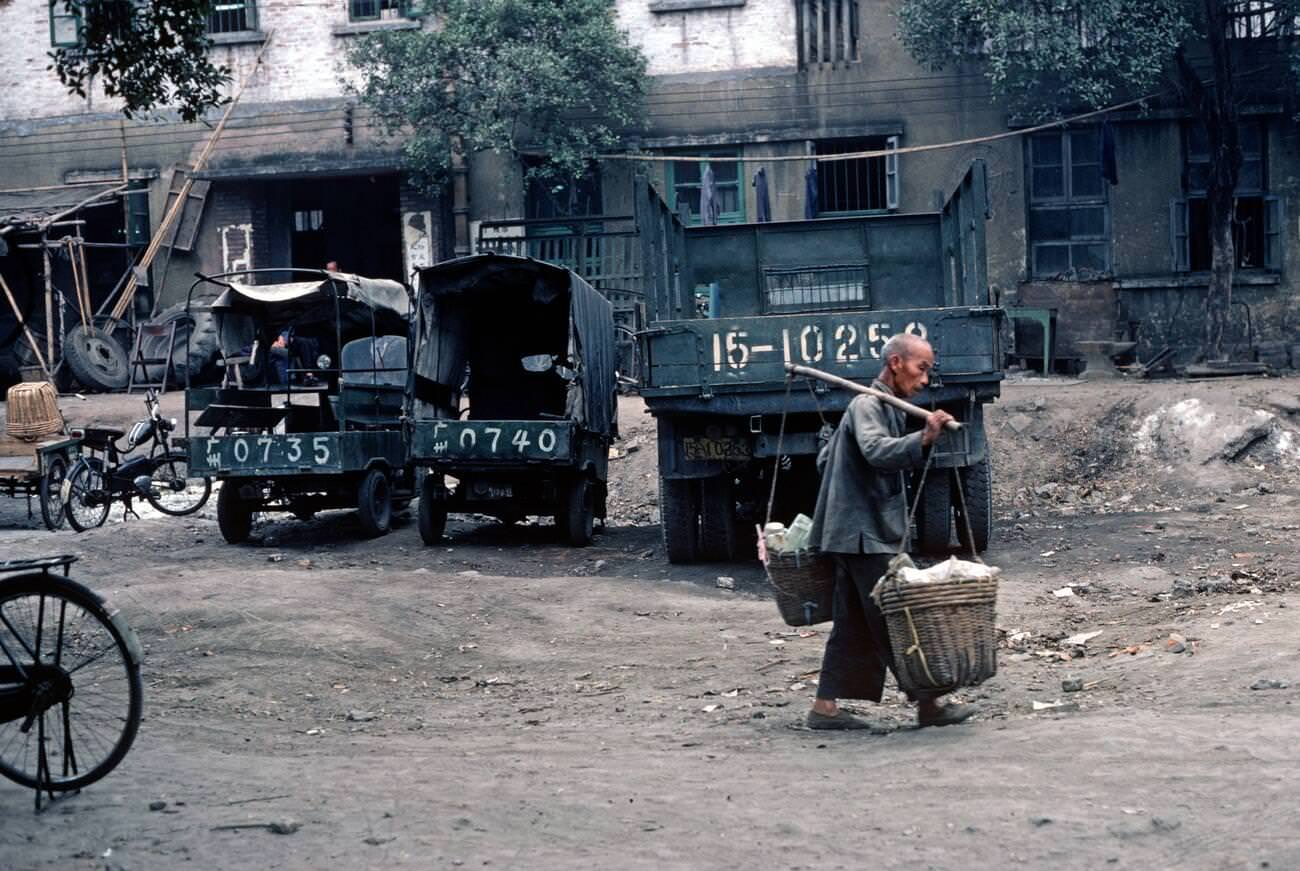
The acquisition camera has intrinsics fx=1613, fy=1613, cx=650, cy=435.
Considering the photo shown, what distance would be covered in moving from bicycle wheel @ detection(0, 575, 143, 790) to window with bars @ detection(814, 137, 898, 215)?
17647mm

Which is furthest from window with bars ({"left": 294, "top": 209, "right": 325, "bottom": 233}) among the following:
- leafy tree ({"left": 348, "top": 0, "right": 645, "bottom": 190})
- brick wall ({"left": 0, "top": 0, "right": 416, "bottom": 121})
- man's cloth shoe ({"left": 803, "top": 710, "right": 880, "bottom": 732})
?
man's cloth shoe ({"left": 803, "top": 710, "right": 880, "bottom": 732})

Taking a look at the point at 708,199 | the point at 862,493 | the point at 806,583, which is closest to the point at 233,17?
the point at 708,199

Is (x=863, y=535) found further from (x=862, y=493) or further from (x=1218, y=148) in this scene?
(x=1218, y=148)

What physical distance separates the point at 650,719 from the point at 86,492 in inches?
392

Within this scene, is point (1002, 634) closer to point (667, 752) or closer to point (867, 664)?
point (867, 664)

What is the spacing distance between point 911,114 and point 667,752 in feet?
56.2

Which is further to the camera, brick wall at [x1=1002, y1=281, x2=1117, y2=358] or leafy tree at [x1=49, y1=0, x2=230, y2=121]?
brick wall at [x1=1002, y1=281, x2=1117, y2=358]

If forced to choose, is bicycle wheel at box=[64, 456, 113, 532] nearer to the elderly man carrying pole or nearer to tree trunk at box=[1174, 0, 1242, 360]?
the elderly man carrying pole

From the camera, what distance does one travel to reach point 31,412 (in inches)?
609

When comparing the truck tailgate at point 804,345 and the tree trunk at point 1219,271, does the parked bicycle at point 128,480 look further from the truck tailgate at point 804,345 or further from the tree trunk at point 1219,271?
the tree trunk at point 1219,271

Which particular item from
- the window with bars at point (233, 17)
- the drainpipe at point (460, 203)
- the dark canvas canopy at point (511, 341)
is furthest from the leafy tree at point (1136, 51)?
the window with bars at point (233, 17)

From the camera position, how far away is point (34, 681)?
5602mm

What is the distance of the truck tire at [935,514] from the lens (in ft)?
36.2

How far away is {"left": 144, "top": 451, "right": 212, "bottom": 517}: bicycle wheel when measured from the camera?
16062mm
